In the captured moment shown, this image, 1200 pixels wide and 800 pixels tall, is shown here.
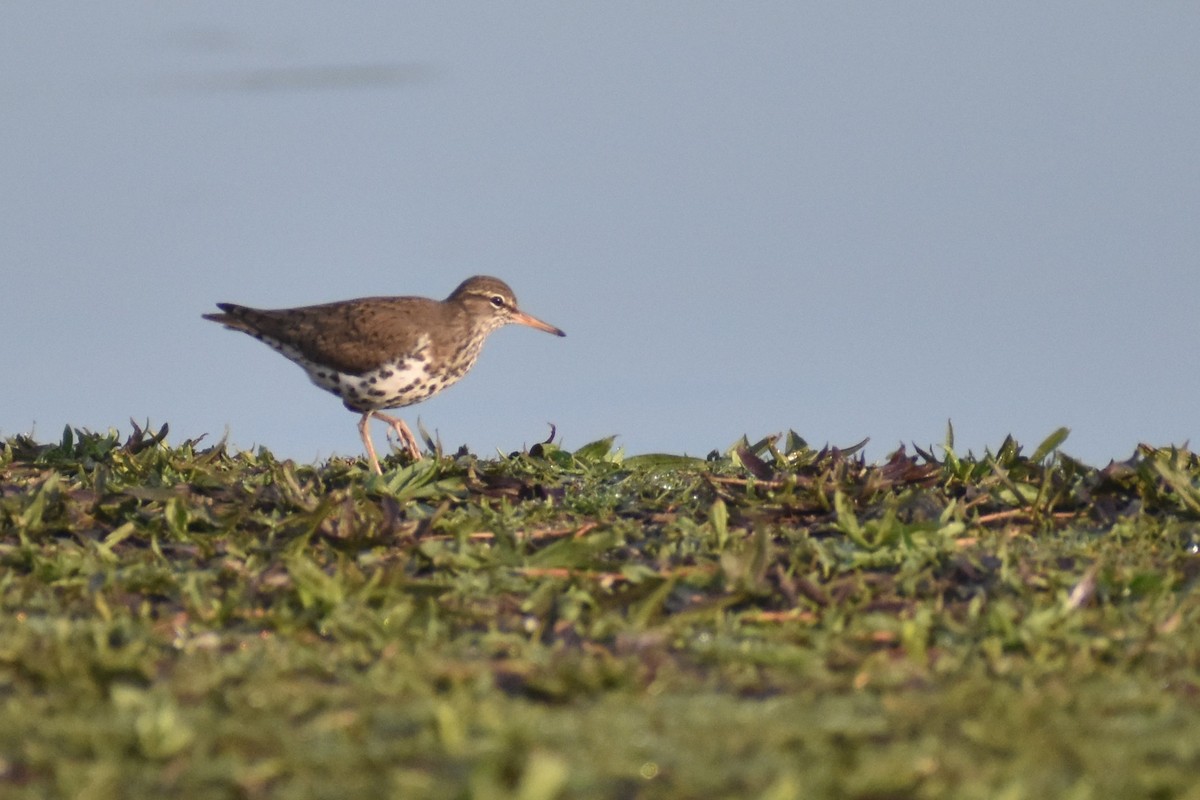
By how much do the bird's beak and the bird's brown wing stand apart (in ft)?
4.25

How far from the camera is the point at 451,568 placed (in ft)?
22.4

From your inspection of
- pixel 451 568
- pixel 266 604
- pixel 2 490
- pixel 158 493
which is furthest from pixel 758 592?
pixel 2 490

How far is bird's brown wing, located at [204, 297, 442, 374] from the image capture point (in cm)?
1290

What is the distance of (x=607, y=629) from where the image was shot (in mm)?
5773

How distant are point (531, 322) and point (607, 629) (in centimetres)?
976

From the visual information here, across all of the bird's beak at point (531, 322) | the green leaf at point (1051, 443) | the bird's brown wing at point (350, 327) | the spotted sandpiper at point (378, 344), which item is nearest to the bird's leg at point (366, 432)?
the spotted sandpiper at point (378, 344)

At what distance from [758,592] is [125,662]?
8.27 feet

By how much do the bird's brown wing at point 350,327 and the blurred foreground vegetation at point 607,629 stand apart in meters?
3.33

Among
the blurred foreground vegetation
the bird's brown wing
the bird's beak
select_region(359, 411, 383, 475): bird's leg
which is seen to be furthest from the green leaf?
the bird's beak

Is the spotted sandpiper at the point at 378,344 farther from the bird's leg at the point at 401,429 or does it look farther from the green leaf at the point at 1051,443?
the green leaf at the point at 1051,443

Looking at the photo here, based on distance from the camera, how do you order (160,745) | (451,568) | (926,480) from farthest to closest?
(926,480), (451,568), (160,745)

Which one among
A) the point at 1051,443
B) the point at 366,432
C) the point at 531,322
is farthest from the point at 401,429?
the point at 1051,443

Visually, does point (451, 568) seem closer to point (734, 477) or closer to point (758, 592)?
point (758, 592)

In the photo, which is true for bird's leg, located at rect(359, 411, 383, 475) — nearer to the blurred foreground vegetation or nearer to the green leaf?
the blurred foreground vegetation
